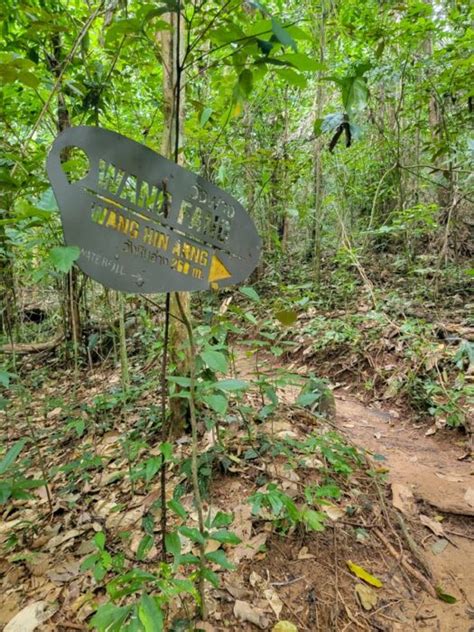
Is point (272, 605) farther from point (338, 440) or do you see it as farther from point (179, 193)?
point (179, 193)

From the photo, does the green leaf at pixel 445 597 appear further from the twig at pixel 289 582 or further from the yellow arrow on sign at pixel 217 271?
the yellow arrow on sign at pixel 217 271

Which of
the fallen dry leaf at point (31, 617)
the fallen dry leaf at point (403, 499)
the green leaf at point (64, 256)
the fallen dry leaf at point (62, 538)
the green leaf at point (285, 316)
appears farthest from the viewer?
the fallen dry leaf at point (403, 499)

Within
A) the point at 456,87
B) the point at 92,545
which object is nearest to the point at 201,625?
the point at 92,545

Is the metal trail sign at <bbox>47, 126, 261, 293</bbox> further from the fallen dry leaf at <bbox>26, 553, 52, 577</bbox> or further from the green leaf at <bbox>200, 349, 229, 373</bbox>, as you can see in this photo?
the fallen dry leaf at <bbox>26, 553, 52, 577</bbox>

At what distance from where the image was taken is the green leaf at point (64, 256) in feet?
2.78

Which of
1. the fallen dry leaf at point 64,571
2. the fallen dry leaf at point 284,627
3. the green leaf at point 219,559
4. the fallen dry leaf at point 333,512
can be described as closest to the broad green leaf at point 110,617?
the green leaf at point 219,559

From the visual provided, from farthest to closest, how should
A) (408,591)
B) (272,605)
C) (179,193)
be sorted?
(408,591) < (272,605) < (179,193)

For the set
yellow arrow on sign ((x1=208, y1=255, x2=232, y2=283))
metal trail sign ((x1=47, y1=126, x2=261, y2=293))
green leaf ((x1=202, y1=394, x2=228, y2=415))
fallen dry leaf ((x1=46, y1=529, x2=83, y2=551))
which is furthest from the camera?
fallen dry leaf ((x1=46, y1=529, x2=83, y2=551))

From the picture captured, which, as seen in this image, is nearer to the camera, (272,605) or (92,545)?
(272,605)

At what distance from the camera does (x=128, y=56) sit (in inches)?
104

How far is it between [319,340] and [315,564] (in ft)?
10.3

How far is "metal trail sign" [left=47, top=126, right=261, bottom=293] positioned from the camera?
0.98 metres

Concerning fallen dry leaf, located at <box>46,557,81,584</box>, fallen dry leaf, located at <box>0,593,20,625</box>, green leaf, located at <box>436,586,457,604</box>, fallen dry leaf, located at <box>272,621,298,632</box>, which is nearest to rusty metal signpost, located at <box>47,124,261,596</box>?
fallen dry leaf, located at <box>272,621,298,632</box>

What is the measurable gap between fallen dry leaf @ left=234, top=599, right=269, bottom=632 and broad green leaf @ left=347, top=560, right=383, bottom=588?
0.46 m
